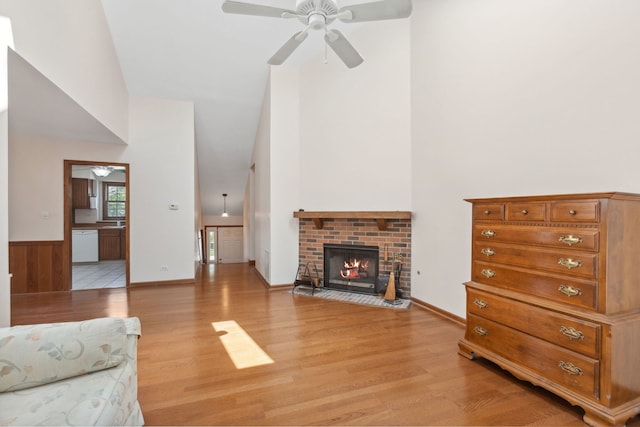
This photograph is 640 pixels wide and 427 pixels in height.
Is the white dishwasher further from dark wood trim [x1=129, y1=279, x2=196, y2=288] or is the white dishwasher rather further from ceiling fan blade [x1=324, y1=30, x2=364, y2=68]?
ceiling fan blade [x1=324, y1=30, x2=364, y2=68]

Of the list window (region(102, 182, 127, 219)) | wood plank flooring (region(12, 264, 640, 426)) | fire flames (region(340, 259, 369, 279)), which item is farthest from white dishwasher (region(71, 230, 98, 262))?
fire flames (region(340, 259, 369, 279))

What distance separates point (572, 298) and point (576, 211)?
20.1 inches

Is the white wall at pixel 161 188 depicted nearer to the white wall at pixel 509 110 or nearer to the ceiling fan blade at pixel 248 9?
the ceiling fan blade at pixel 248 9

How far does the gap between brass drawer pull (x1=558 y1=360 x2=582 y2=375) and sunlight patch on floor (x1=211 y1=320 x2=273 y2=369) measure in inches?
75.2

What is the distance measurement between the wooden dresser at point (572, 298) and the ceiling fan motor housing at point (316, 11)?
187 cm

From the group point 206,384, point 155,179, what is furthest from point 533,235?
point 155,179

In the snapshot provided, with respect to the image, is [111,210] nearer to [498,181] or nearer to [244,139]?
[244,139]

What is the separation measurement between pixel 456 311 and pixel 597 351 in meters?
1.55

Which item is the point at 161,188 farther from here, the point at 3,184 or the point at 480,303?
the point at 480,303

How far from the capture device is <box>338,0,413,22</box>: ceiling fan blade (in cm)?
217

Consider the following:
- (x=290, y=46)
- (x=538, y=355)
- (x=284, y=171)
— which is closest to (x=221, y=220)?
(x=284, y=171)

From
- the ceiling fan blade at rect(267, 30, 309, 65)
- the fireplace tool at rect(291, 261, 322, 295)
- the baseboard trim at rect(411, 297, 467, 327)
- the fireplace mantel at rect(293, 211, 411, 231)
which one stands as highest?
the ceiling fan blade at rect(267, 30, 309, 65)

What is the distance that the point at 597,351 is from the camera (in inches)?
63.6

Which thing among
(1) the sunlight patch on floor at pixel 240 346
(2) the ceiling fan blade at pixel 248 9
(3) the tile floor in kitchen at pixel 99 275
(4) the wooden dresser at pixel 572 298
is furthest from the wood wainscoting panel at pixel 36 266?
(4) the wooden dresser at pixel 572 298
